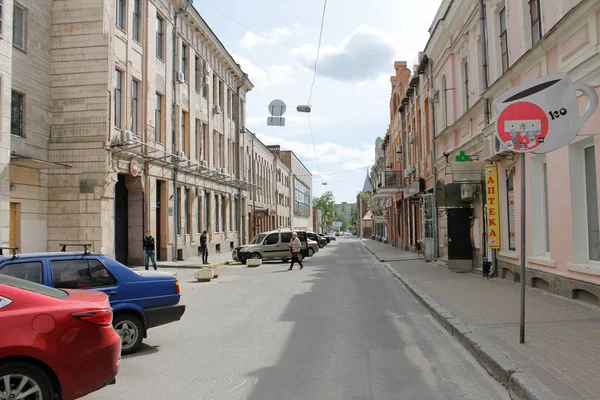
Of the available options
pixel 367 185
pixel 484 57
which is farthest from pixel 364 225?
pixel 484 57

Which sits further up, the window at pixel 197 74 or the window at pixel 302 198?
the window at pixel 197 74

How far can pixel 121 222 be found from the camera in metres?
23.0

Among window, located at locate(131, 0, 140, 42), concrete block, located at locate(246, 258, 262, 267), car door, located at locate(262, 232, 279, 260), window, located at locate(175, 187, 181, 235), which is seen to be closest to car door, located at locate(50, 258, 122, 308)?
concrete block, located at locate(246, 258, 262, 267)

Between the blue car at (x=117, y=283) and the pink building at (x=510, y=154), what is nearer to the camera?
the blue car at (x=117, y=283)

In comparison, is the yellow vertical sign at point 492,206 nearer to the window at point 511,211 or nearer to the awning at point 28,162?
the window at point 511,211

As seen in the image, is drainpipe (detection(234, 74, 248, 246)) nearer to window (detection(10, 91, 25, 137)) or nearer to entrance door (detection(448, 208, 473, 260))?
window (detection(10, 91, 25, 137))

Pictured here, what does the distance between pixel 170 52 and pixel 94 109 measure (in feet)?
27.8

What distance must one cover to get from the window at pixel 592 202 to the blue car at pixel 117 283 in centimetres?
757

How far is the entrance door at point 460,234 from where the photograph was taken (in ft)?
56.5

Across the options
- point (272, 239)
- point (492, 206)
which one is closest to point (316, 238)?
point (272, 239)

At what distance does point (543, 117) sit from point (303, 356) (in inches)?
173

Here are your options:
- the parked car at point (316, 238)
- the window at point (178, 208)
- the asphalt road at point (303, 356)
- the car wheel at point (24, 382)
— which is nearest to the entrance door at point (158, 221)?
the window at point (178, 208)

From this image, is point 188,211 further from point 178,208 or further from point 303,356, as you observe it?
point 303,356

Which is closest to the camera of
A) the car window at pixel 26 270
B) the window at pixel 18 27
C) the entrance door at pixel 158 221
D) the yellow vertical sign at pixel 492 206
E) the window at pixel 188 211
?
the car window at pixel 26 270
